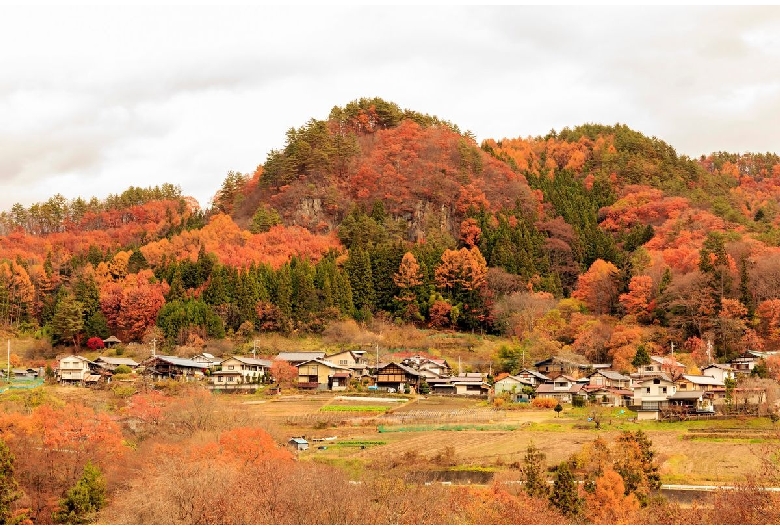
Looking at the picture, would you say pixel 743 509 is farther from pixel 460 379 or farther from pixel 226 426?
pixel 460 379

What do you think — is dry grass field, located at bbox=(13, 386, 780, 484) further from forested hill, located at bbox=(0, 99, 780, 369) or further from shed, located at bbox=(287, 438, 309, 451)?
forested hill, located at bbox=(0, 99, 780, 369)

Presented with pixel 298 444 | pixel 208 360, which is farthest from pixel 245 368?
pixel 298 444

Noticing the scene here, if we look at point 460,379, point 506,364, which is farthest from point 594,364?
point 460,379

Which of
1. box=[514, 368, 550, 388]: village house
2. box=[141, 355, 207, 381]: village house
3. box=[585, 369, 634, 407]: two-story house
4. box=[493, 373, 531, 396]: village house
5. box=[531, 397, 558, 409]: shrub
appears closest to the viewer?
box=[585, 369, 634, 407]: two-story house

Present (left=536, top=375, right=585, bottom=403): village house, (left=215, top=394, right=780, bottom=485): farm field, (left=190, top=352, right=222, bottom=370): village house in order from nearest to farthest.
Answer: (left=215, top=394, right=780, bottom=485): farm field, (left=536, top=375, right=585, bottom=403): village house, (left=190, top=352, right=222, bottom=370): village house

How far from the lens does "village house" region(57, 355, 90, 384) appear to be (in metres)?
48.7

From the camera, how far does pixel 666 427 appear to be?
1394 inches

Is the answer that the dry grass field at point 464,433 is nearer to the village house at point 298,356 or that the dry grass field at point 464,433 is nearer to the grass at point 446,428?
the grass at point 446,428

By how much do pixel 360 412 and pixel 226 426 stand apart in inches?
504

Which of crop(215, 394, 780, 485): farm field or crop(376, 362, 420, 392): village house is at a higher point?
crop(376, 362, 420, 392): village house

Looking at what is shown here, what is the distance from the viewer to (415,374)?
48625 mm

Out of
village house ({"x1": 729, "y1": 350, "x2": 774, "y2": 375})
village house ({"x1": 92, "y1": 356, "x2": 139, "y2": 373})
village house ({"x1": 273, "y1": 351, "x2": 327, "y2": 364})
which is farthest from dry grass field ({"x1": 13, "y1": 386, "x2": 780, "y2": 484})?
village house ({"x1": 729, "y1": 350, "x2": 774, "y2": 375})

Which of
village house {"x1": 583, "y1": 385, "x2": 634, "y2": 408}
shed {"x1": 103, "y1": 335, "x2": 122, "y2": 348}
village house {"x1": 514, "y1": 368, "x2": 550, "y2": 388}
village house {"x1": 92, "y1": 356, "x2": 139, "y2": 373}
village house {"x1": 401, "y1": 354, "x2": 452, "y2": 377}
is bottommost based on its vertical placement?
village house {"x1": 583, "y1": 385, "x2": 634, "y2": 408}

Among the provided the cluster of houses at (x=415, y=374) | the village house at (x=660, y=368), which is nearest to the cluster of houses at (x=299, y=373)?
the cluster of houses at (x=415, y=374)
